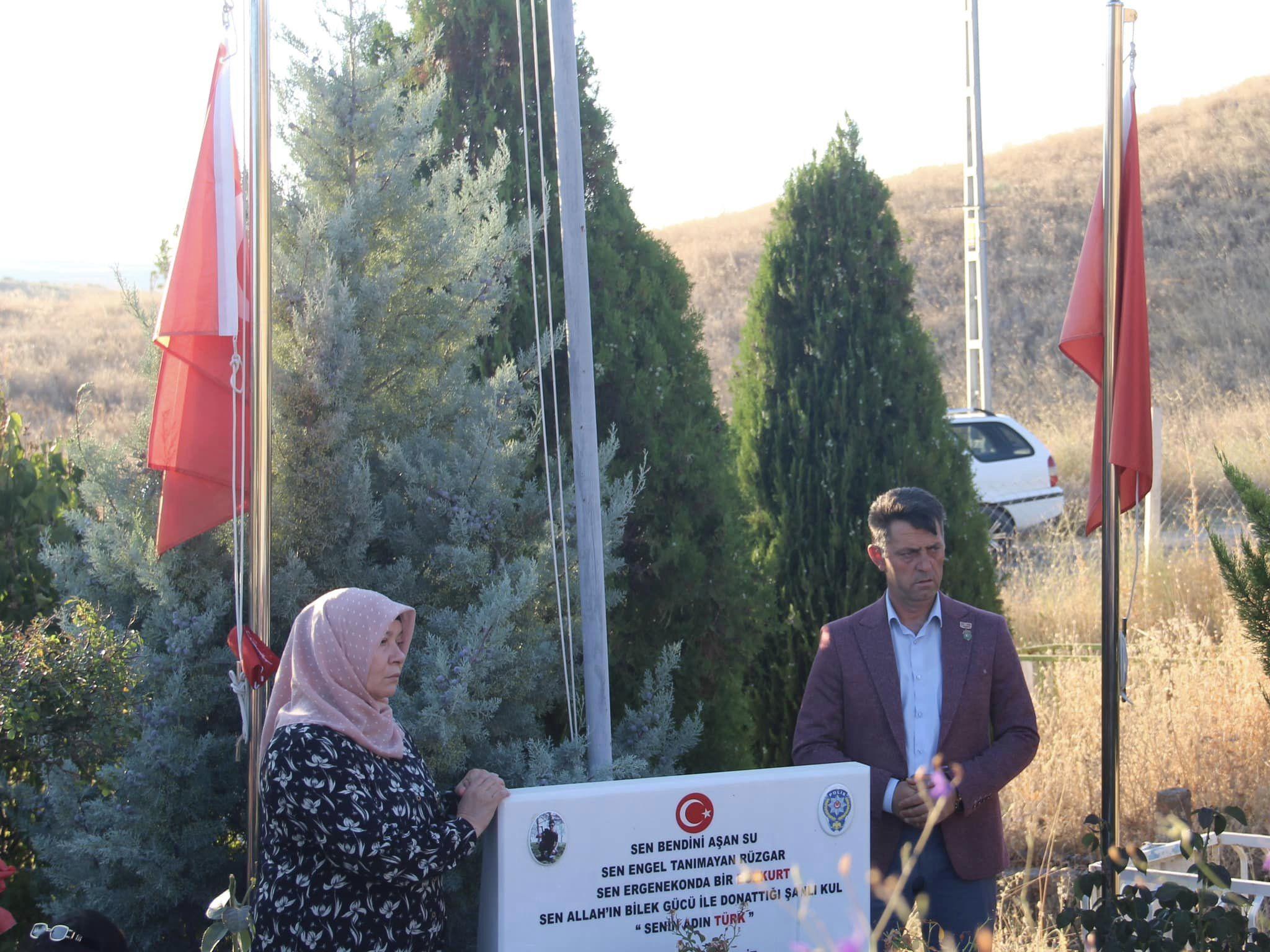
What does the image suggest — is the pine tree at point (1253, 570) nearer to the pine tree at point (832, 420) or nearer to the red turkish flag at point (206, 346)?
the pine tree at point (832, 420)

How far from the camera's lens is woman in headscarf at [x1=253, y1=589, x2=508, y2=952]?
260 centimetres

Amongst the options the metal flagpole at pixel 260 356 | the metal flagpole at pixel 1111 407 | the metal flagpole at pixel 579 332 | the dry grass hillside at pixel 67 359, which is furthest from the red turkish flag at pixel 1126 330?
the dry grass hillside at pixel 67 359

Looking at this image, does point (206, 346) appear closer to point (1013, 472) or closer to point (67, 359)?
point (1013, 472)

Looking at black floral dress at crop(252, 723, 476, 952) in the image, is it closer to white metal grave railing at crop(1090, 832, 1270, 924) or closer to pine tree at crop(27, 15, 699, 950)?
A: pine tree at crop(27, 15, 699, 950)

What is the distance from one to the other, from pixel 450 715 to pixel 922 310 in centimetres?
3281

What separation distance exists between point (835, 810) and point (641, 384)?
2.30m

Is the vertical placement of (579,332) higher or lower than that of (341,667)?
higher

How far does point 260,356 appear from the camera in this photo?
11.1ft

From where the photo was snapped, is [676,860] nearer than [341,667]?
No

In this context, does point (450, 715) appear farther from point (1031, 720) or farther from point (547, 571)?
point (1031, 720)

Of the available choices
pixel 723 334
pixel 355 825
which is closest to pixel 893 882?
pixel 355 825

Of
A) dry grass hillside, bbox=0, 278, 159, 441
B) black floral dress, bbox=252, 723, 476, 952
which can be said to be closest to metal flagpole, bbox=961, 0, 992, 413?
dry grass hillside, bbox=0, 278, 159, 441

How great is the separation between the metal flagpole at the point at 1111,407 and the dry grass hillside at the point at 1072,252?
21241mm

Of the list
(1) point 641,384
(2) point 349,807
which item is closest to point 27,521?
(1) point 641,384
